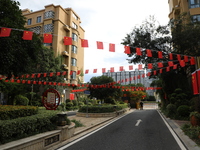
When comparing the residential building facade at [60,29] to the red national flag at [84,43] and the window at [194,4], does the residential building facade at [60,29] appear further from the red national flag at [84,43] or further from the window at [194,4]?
the red national flag at [84,43]

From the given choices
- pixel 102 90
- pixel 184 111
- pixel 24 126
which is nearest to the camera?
pixel 24 126

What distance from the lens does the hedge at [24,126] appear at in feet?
15.9

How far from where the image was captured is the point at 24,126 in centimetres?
561

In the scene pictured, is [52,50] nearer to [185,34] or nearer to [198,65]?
[185,34]

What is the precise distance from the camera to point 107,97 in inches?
1094

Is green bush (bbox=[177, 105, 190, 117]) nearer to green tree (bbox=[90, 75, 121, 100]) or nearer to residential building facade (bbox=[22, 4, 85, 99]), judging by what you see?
green tree (bbox=[90, 75, 121, 100])

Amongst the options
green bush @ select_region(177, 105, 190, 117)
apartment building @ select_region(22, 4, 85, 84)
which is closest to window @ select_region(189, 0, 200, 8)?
green bush @ select_region(177, 105, 190, 117)

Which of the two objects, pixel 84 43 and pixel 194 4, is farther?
pixel 194 4

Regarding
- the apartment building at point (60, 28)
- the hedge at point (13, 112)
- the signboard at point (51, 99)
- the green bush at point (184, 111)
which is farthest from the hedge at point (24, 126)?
the apartment building at point (60, 28)

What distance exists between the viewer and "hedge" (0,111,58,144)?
485cm

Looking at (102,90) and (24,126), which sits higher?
(102,90)

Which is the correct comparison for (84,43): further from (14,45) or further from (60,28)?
(60,28)

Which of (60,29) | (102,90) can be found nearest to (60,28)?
(60,29)

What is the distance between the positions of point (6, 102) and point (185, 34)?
28945 millimetres
